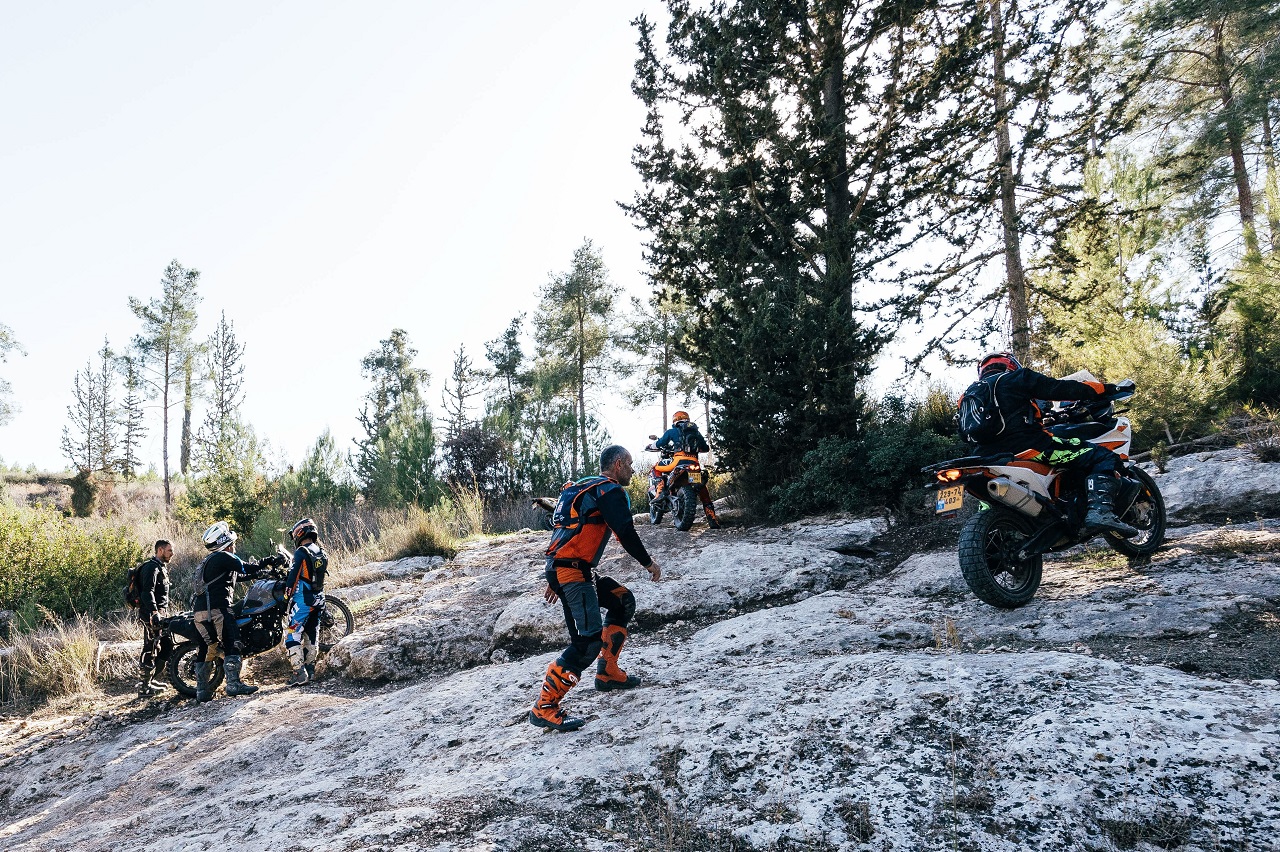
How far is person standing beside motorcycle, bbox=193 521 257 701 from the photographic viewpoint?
799 cm

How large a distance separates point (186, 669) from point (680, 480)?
22.6ft

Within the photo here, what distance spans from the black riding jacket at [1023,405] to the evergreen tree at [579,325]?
29.3 m

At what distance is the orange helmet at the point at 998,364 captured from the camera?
550 centimetres

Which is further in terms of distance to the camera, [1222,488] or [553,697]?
[1222,488]

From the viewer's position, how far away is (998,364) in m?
5.54

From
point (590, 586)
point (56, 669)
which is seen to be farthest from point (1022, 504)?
point (56, 669)

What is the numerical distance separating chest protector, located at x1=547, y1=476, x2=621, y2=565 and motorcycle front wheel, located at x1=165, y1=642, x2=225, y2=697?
574 cm

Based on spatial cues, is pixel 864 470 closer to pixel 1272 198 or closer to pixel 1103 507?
pixel 1103 507

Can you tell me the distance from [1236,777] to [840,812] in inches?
56.4

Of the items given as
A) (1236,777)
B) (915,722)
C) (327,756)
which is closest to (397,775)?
(327,756)

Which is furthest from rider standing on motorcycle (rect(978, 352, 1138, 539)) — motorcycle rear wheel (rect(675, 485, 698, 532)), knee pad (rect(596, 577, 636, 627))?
motorcycle rear wheel (rect(675, 485, 698, 532))

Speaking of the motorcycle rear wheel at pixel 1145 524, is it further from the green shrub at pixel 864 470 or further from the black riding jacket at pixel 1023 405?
the green shrub at pixel 864 470

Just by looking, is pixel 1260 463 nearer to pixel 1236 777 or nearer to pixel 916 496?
pixel 916 496

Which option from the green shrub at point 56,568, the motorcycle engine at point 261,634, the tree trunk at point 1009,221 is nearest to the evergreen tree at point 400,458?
the green shrub at point 56,568
